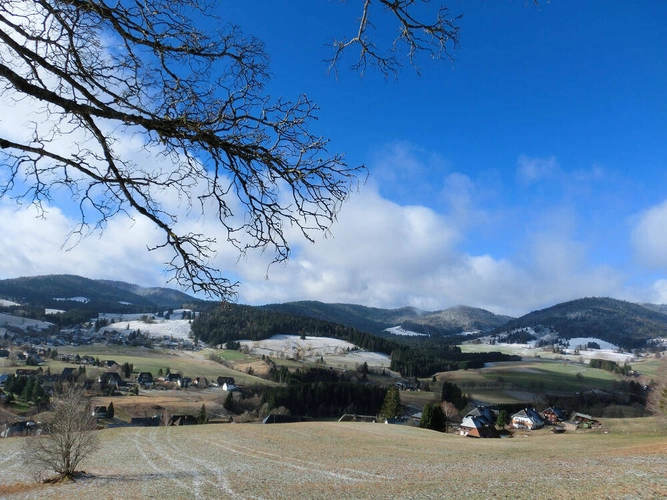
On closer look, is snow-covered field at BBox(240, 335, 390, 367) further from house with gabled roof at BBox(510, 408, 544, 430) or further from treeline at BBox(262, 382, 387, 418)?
house with gabled roof at BBox(510, 408, 544, 430)

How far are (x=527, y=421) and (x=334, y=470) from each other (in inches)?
2139

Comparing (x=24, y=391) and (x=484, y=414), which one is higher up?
(x=484, y=414)

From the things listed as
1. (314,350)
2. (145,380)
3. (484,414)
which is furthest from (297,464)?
(314,350)

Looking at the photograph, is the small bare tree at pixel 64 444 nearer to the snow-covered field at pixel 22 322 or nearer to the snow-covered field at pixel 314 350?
the snow-covered field at pixel 314 350

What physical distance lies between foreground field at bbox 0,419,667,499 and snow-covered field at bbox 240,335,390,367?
126032 mm

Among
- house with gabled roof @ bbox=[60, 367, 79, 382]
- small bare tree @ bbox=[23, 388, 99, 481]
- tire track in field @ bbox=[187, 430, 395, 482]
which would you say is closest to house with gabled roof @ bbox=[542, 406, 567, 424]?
tire track in field @ bbox=[187, 430, 395, 482]

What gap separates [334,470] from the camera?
19219 millimetres

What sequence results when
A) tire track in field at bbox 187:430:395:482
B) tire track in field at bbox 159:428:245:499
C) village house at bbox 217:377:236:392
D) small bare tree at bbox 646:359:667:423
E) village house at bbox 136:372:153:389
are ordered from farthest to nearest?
village house at bbox 217:377:236:392
village house at bbox 136:372:153:389
small bare tree at bbox 646:359:667:423
tire track in field at bbox 187:430:395:482
tire track in field at bbox 159:428:245:499

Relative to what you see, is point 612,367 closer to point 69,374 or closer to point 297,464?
point 297,464

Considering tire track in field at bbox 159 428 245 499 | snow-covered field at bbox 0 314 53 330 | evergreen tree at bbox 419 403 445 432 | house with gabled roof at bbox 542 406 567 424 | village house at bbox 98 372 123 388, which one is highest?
snow-covered field at bbox 0 314 53 330

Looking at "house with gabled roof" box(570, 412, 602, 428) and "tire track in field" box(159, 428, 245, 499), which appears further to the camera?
A: "house with gabled roof" box(570, 412, 602, 428)

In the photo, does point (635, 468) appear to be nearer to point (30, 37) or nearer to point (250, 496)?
point (250, 496)

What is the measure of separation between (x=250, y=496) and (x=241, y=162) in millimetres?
13653

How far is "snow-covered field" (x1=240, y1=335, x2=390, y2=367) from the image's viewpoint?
161m
